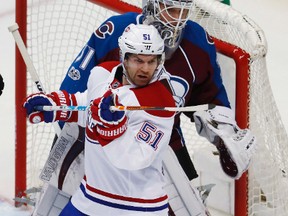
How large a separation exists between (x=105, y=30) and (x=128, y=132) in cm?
56

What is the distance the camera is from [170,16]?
2.88 metres

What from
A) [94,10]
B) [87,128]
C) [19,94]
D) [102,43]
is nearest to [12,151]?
[19,94]

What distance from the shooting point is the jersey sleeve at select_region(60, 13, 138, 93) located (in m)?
3.07

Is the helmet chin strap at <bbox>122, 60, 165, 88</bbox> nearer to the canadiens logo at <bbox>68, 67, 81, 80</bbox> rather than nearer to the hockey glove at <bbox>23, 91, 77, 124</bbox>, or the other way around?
the hockey glove at <bbox>23, 91, 77, 124</bbox>

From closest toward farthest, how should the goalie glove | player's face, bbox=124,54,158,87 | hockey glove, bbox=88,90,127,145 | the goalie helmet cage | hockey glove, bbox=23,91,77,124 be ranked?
hockey glove, bbox=88,90,127,145 → player's face, bbox=124,54,158,87 → hockey glove, bbox=23,91,77,124 → the goalie glove → the goalie helmet cage

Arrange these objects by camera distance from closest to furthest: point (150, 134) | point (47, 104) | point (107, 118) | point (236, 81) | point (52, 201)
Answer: point (107, 118)
point (150, 134)
point (47, 104)
point (236, 81)
point (52, 201)

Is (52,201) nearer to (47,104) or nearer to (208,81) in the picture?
(47,104)

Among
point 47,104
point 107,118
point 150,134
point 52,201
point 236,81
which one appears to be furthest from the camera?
point 52,201

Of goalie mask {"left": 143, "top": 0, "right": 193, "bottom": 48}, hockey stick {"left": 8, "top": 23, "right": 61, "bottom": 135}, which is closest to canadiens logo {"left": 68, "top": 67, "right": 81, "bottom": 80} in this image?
hockey stick {"left": 8, "top": 23, "right": 61, "bottom": 135}

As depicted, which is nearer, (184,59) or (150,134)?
(150,134)

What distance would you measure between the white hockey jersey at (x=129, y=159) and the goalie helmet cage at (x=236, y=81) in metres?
0.47

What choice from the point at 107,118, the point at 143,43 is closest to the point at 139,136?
the point at 107,118

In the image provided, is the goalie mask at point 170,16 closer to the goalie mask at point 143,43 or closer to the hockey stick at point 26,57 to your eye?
the goalie mask at point 143,43

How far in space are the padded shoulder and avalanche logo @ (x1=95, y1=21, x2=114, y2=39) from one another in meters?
0.45
